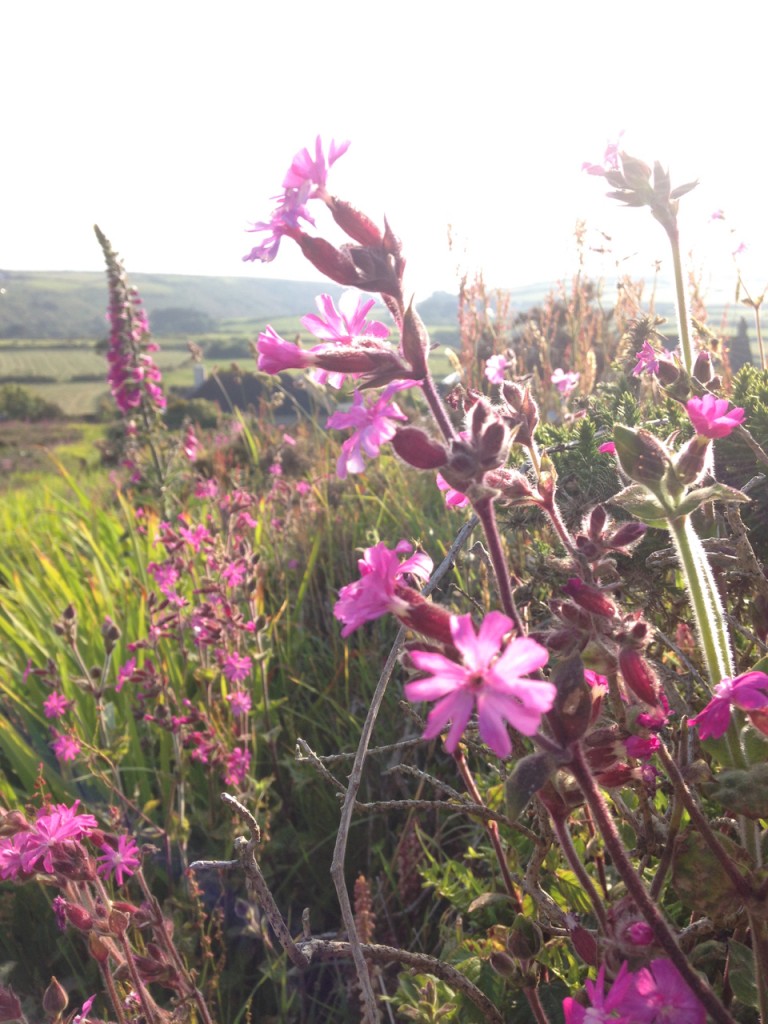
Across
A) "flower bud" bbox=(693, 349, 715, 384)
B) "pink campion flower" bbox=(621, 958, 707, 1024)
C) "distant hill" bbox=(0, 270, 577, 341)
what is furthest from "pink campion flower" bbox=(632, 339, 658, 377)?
"distant hill" bbox=(0, 270, 577, 341)

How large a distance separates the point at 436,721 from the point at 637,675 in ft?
0.85

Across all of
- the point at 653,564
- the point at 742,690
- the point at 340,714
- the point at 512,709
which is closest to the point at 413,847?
the point at 340,714

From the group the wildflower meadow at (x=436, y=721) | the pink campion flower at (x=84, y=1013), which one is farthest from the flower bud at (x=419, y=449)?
the pink campion flower at (x=84, y=1013)

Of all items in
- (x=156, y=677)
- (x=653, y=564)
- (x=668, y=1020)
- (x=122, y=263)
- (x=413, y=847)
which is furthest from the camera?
(x=122, y=263)

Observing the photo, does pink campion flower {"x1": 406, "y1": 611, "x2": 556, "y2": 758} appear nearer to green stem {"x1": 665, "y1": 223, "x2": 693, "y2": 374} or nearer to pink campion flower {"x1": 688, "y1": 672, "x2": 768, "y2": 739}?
pink campion flower {"x1": 688, "y1": 672, "x2": 768, "y2": 739}

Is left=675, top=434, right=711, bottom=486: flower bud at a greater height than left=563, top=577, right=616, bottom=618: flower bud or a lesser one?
greater

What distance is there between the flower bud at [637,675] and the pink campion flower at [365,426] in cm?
28

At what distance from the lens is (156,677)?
2.06 m

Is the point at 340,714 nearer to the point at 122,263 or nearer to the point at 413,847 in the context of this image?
the point at 413,847

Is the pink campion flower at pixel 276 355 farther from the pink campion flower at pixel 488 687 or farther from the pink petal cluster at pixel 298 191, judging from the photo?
the pink campion flower at pixel 488 687

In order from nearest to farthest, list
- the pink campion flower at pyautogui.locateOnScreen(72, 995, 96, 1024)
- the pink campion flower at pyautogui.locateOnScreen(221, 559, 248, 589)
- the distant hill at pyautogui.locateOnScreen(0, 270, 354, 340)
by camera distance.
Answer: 1. the pink campion flower at pyautogui.locateOnScreen(72, 995, 96, 1024)
2. the pink campion flower at pyautogui.locateOnScreen(221, 559, 248, 589)
3. the distant hill at pyautogui.locateOnScreen(0, 270, 354, 340)

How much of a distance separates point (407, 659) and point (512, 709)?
151mm

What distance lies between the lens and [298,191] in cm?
70

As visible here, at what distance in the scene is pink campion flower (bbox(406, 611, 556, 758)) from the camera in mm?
482
